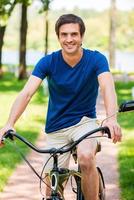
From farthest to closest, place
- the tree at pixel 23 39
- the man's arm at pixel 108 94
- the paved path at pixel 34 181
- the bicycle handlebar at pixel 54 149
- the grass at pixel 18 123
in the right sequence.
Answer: the tree at pixel 23 39 < the grass at pixel 18 123 < the paved path at pixel 34 181 < the man's arm at pixel 108 94 < the bicycle handlebar at pixel 54 149

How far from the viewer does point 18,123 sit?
14414mm

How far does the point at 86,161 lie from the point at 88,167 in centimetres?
6

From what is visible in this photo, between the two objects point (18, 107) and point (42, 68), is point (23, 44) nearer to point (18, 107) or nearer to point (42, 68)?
point (42, 68)

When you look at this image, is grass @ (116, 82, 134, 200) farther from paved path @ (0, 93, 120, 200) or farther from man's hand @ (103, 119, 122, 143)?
man's hand @ (103, 119, 122, 143)

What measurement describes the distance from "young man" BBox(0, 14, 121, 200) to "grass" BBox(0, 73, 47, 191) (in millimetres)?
3143

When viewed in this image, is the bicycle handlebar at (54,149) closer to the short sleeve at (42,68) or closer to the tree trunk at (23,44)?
the short sleeve at (42,68)

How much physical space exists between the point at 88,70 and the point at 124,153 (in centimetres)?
598

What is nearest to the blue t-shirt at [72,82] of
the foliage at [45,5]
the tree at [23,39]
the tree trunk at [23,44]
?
the tree at [23,39]

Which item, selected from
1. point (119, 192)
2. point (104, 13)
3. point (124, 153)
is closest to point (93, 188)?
point (119, 192)

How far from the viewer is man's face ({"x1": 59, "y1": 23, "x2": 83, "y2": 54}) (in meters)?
4.55

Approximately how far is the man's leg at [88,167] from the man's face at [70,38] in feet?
2.22

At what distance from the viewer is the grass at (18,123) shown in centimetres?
938

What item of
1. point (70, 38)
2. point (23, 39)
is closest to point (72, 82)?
point (70, 38)

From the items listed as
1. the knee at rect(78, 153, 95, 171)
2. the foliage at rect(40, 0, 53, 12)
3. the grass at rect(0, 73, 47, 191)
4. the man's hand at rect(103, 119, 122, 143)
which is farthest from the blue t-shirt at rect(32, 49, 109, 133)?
the foliage at rect(40, 0, 53, 12)
